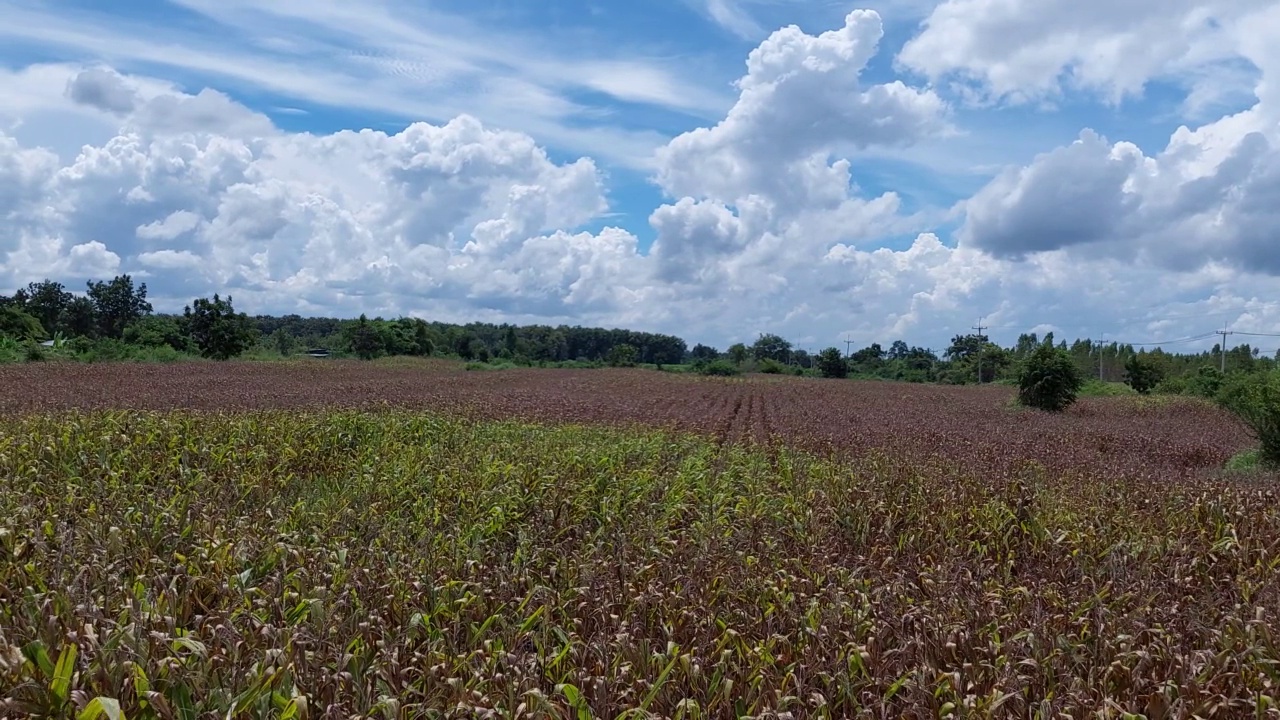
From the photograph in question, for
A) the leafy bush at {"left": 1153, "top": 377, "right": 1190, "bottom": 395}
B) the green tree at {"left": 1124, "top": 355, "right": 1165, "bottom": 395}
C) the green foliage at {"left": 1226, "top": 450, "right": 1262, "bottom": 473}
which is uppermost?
the green tree at {"left": 1124, "top": 355, "right": 1165, "bottom": 395}

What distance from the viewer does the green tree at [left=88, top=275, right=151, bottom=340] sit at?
71.5m

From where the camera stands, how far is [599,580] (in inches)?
192

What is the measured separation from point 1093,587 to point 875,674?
7.04 ft

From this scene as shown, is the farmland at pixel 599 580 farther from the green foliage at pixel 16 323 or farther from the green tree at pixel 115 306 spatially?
the green tree at pixel 115 306

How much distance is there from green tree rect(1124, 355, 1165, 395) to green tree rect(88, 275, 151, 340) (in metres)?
76.5

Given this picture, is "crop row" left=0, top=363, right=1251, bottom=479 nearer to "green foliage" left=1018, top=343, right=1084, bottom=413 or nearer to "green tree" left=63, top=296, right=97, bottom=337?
"green foliage" left=1018, top=343, right=1084, bottom=413

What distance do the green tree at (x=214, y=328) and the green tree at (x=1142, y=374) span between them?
55.5 m

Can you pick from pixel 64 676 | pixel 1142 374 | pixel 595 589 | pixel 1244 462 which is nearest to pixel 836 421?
pixel 1244 462

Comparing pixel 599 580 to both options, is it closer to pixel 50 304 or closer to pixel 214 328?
pixel 214 328

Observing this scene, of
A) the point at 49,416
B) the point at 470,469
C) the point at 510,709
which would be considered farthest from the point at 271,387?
the point at 510,709

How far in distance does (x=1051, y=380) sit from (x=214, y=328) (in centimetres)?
4865

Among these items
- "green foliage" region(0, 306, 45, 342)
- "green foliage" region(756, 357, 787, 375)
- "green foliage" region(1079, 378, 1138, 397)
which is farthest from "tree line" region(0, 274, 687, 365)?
"green foliage" region(1079, 378, 1138, 397)

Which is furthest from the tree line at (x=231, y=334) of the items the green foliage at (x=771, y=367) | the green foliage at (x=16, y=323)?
the green foliage at (x=771, y=367)

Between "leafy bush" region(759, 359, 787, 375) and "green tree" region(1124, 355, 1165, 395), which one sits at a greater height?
"green tree" region(1124, 355, 1165, 395)
